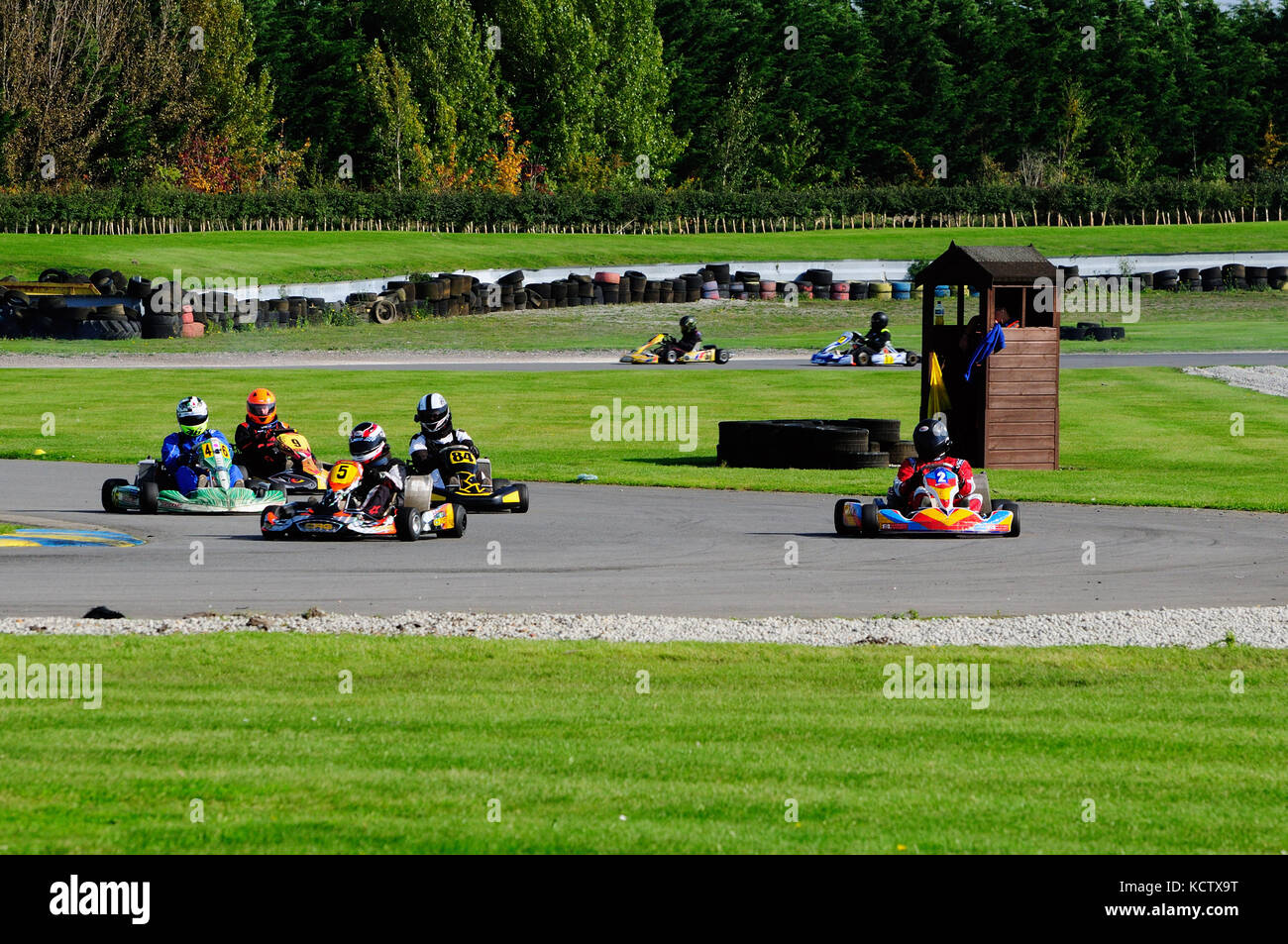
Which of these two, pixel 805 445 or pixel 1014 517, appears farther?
pixel 805 445

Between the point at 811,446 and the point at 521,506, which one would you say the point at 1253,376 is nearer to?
the point at 811,446

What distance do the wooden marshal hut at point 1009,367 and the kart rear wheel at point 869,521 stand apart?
6.96 meters

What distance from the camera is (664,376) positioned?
41125 mm

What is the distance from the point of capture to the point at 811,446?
80.0ft

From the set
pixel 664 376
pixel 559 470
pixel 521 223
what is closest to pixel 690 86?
pixel 521 223

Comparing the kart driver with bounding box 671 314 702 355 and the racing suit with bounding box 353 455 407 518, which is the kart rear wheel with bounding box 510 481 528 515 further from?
the kart driver with bounding box 671 314 702 355

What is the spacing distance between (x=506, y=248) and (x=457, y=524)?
199ft

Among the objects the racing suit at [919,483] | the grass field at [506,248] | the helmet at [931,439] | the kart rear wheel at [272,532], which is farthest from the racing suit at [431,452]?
the grass field at [506,248]

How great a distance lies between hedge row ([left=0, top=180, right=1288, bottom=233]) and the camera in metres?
74.2

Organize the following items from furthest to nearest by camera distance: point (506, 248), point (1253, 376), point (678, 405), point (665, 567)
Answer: point (506, 248) → point (1253, 376) → point (678, 405) → point (665, 567)

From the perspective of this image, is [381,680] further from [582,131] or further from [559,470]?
[582,131]

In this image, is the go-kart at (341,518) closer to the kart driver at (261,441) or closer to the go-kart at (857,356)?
the kart driver at (261,441)

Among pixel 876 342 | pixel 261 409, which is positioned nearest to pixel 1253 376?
pixel 876 342

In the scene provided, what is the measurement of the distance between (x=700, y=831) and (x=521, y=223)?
80445 mm
